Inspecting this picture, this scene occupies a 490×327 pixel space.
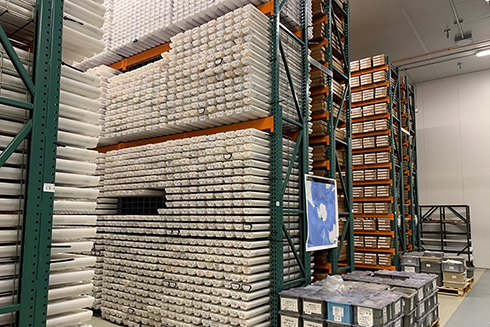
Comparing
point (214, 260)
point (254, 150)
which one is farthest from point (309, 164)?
point (214, 260)

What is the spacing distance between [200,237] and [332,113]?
10.7 ft

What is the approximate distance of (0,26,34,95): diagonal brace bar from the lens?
2.44m

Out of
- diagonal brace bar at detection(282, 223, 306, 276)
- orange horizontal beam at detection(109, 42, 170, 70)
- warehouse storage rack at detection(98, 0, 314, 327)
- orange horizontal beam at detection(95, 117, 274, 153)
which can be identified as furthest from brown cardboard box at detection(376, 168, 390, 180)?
orange horizontal beam at detection(109, 42, 170, 70)

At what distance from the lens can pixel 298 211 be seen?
17.7ft

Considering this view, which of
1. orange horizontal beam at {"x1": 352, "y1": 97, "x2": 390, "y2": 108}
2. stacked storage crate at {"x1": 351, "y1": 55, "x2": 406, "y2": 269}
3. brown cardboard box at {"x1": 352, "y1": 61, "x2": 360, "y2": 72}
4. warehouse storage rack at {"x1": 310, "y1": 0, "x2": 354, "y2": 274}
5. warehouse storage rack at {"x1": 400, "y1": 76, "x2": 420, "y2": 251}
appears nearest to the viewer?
warehouse storage rack at {"x1": 310, "y1": 0, "x2": 354, "y2": 274}

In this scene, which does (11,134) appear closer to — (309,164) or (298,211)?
(298,211)

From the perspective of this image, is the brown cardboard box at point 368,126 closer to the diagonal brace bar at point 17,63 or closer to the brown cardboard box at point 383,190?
the brown cardboard box at point 383,190

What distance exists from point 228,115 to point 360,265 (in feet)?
20.0

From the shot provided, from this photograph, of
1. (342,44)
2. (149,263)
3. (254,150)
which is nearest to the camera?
(254,150)

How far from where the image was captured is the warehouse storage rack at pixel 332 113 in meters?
6.51

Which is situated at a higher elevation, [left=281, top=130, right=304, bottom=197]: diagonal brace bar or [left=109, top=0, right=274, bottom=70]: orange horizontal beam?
[left=109, top=0, right=274, bottom=70]: orange horizontal beam

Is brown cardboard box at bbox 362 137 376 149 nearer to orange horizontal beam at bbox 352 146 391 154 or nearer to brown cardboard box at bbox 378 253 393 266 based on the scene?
orange horizontal beam at bbox 352 146 391 154

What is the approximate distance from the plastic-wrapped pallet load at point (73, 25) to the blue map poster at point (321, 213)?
3.53 metres

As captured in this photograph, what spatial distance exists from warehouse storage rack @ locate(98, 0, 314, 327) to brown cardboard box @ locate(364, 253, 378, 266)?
4127 mm
